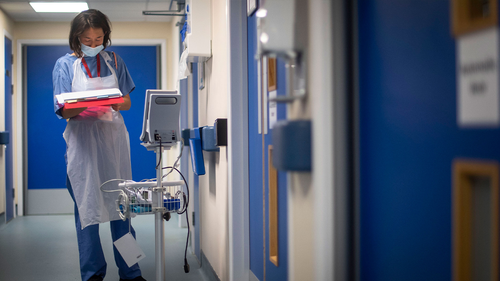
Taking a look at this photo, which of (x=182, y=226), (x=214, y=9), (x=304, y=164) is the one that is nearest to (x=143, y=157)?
(x=182, y=226)

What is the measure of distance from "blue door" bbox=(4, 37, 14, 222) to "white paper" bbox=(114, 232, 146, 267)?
302 cm

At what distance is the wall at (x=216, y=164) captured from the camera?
2.08m

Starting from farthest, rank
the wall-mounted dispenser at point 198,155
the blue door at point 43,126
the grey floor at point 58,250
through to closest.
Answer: the blue door at point 43,126 → the grey floor at point 58,250 → the wall-mounted dispenser at point 198,155

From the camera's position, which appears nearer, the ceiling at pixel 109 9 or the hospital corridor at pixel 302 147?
the hospital corridor at pixel 302 147

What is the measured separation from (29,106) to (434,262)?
204 inches

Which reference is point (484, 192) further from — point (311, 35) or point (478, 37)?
point (311, 35)

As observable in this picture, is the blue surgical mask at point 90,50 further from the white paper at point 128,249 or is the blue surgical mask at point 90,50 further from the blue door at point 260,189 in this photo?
the white paper at point 128,249

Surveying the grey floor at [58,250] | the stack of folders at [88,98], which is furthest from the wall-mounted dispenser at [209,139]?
the grey floor at [58,250]

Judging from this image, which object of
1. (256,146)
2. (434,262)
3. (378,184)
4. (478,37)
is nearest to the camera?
(478,37)

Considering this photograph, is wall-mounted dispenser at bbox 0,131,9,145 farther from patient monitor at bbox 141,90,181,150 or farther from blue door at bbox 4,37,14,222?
patient monitor at bbox 141,90,181,150

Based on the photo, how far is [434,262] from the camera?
738 mm

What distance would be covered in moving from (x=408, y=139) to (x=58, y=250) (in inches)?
125

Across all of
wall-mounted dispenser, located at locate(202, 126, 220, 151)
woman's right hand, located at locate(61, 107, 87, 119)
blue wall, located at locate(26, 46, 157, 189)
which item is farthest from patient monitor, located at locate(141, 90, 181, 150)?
blue wall, located at locate(26, 46, 157, 189)

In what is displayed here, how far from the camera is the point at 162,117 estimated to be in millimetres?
1837
